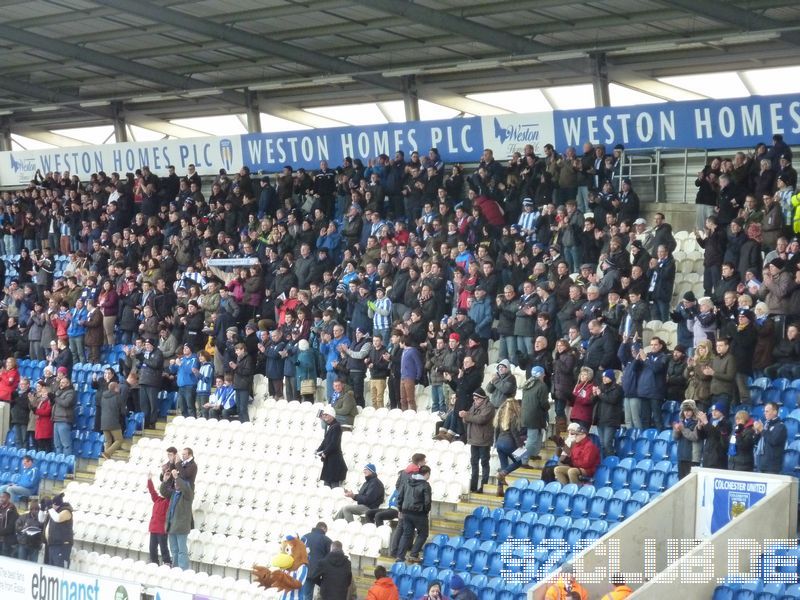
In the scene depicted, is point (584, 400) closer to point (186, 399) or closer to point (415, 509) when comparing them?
point (415, 509)

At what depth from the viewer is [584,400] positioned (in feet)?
53.7

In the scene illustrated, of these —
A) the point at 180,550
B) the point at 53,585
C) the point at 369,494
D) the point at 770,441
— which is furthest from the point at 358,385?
the point at 770,441

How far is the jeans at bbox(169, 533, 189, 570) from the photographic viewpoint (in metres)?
17.5

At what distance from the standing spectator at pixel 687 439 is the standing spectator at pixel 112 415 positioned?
9423 mm

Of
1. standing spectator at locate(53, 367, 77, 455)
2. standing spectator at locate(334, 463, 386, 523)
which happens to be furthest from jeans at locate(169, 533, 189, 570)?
standing spectator at locate(53, 367, 77, 455)

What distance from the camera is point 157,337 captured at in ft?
75.9

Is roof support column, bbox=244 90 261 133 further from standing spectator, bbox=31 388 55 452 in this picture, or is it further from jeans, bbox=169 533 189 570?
jeans, bbox=169 533 189 570

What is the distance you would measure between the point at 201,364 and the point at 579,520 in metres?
8.10

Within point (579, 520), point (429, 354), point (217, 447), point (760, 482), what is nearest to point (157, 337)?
point (217, 447)

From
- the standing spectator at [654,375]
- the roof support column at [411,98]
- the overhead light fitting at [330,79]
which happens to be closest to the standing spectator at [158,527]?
the standing spectator at [654,375]

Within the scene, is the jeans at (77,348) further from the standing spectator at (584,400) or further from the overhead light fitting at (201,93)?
the standing spectator at (584,400)

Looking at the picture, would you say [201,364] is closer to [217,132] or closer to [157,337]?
[157,337]

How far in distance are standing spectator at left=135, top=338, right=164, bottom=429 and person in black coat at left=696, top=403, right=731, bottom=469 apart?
31.0 feet

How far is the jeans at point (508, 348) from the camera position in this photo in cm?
1900
